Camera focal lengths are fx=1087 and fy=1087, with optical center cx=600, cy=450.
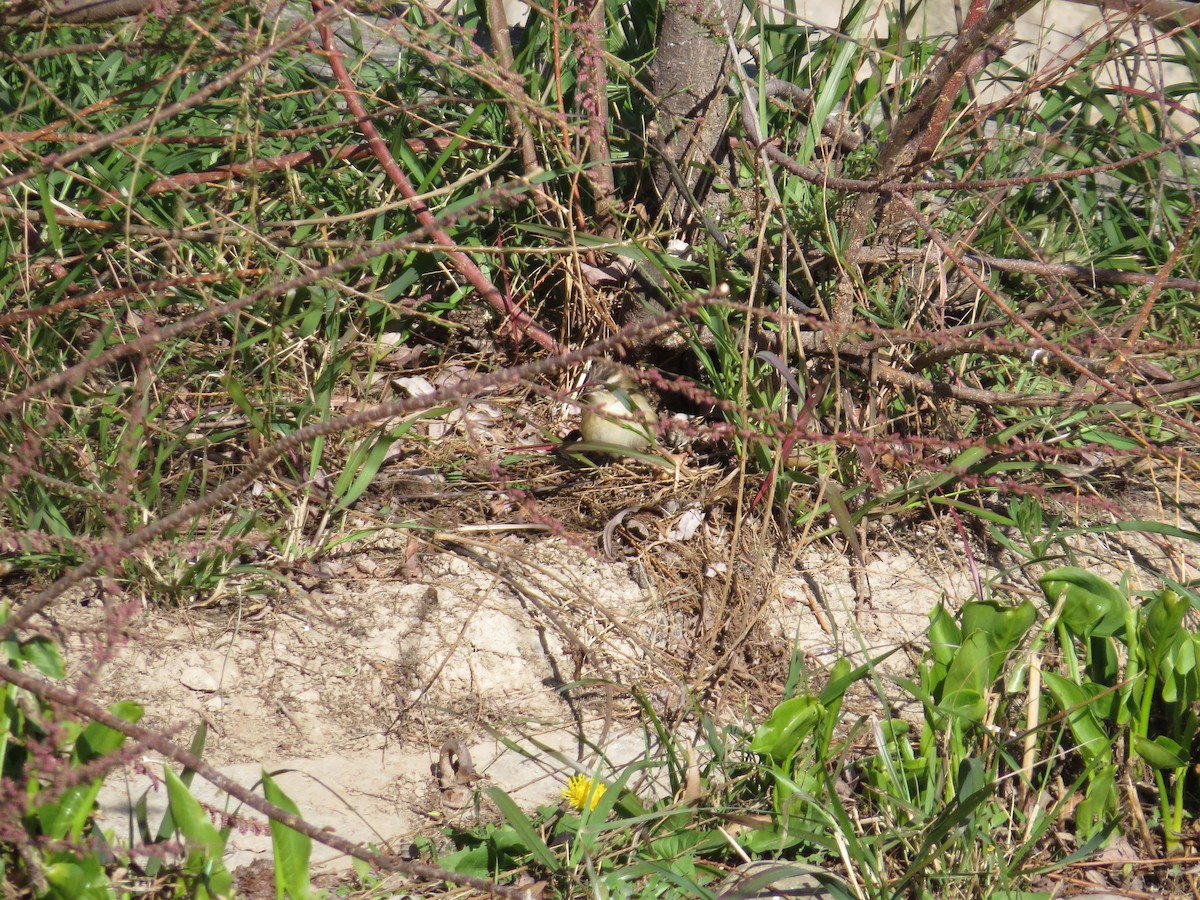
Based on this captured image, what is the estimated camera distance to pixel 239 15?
268cm

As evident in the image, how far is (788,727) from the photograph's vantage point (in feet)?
6.08

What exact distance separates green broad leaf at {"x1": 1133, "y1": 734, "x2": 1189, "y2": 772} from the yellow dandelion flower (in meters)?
0.95

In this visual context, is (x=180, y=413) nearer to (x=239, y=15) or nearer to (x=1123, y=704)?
(x=239, y=15)

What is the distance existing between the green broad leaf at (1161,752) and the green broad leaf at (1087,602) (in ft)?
0.66

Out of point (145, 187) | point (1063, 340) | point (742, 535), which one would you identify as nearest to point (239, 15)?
point (145, 187)

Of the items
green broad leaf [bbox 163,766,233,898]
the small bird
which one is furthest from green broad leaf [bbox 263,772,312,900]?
the small bird

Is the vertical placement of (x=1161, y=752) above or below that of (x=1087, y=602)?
below

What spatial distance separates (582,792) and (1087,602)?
39.2 inches

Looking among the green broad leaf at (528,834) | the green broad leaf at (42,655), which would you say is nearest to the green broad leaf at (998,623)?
the green broad leaf at (528,834)

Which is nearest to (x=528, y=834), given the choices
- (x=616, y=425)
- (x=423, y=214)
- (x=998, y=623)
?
(x=998, y=623)

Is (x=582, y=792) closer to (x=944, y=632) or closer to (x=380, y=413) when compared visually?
(x=944, y=632)

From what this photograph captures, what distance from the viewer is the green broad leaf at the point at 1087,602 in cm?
200

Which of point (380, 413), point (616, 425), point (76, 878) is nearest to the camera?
point (380, 413)

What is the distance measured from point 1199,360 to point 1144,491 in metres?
0.42
